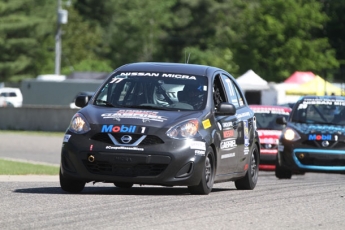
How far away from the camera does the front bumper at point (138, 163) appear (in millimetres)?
11945

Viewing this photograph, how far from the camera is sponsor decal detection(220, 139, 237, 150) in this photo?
13103 mm

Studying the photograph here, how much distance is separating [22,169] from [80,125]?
29.4ft

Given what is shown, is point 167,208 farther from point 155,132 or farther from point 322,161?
point 322,161

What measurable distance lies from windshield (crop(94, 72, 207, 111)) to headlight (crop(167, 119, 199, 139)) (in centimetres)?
47

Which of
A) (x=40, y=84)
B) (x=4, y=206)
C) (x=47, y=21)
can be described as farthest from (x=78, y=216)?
(x=47, y=21)

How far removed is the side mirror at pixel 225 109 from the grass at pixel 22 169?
6.78m

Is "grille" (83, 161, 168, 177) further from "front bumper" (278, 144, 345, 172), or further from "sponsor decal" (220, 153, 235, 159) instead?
"front bumper" (278, 144, 345, 172)

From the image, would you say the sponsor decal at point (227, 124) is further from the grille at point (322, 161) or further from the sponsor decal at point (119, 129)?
the grille at point (322, 161)

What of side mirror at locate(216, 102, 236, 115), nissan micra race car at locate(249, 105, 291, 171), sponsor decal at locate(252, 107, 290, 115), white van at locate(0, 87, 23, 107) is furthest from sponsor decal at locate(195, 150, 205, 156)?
white van at locate(0, 87, 23, 107)

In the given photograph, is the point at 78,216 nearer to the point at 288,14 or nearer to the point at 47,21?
the point at 288,14

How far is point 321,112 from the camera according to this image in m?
21.2

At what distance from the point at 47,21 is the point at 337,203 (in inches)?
3750

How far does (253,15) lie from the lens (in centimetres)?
6931

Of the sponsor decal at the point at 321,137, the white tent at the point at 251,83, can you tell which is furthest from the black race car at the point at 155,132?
the white tent at the point at 251,83
